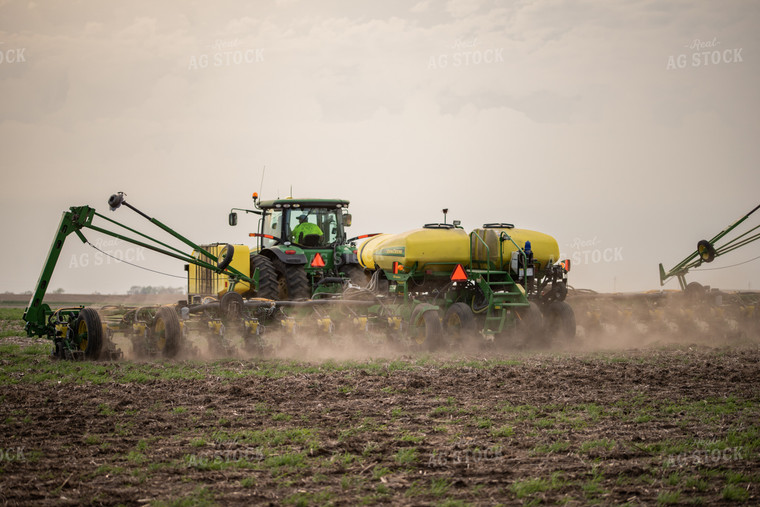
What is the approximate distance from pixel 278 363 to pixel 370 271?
519cm

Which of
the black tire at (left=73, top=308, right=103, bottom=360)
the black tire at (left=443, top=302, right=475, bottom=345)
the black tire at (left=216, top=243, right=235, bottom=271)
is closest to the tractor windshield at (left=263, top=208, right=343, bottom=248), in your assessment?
the black tire at (left=216, top=243, right=235, bottom=271)

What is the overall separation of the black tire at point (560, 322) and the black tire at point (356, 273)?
462cm

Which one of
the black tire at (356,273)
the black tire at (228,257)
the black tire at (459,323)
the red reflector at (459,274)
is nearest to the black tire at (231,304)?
the black tire at (228,257)

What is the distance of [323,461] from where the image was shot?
6.98 meters

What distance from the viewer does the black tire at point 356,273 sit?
1897 cm

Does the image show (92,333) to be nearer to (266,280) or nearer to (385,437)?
(266,280)

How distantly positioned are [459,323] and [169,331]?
5862 mm

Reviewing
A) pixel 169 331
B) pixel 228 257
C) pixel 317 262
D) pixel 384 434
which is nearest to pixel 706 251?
pixel 317 262

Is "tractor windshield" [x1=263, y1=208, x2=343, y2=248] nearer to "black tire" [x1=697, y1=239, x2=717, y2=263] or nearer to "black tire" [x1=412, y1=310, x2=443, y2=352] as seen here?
"black tire" [x1=412, y1=310, x2=443, y2=352]

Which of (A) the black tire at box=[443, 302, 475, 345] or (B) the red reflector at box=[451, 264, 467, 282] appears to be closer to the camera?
(A) the black tire at box=[443, 302, 475, 345]

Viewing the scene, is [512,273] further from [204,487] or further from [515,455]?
[204,487]

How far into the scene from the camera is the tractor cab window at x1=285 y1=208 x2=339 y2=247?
18438mm

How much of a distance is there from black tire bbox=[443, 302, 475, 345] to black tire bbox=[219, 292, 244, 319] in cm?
431

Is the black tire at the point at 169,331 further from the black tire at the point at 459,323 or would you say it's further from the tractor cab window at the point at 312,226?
the black tire at the point at 459,323
